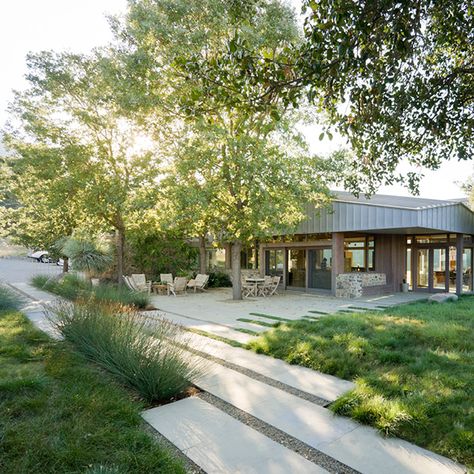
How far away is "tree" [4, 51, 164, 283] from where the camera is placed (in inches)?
508

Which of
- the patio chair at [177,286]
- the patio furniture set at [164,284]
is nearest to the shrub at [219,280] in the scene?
the patio furniture set at [164,284]

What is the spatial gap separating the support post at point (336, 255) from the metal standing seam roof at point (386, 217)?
1.44 ft

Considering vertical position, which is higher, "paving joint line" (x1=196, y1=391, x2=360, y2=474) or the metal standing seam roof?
the metal standing seam roof

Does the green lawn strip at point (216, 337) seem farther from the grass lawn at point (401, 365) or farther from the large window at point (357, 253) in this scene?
the large window at point (357, 253)

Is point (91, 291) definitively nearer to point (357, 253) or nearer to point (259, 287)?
point (259, 287)

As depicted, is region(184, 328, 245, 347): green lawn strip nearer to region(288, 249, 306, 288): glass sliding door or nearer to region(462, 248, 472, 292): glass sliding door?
region(288, 249, 306, 288): glass sliding door

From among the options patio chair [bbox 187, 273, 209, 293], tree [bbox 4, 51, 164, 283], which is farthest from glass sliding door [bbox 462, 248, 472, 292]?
tree [bbox 4, 51, 164, 283]

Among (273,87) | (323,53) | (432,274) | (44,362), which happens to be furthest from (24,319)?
(432,274)

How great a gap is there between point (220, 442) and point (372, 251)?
14.3 metres

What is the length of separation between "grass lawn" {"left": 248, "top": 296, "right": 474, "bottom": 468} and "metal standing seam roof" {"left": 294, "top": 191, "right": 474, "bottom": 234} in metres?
4.65

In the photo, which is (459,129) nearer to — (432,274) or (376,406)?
(376,406)

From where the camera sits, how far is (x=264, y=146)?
11.3 m

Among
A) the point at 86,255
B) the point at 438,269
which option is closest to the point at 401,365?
the point at 438,269

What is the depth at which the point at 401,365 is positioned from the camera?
492 centimetres
